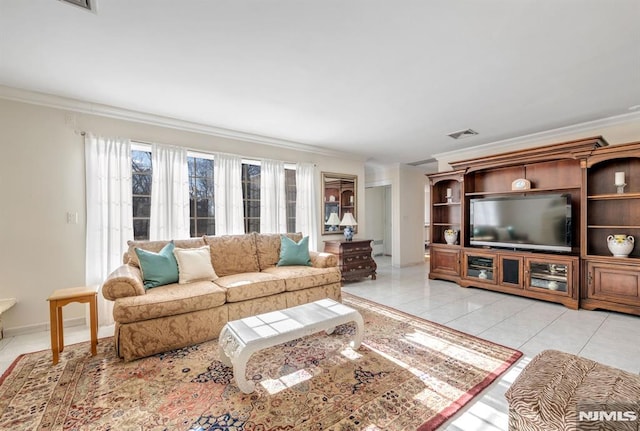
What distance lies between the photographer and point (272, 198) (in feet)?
15.0

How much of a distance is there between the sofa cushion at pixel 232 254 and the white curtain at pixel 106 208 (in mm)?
964

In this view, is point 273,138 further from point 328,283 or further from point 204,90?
point 328,283

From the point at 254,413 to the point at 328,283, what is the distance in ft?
6.76

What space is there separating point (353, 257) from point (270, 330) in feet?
10.5

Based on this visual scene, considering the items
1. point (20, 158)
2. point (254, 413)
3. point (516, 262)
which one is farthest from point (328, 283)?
point (20, 158)

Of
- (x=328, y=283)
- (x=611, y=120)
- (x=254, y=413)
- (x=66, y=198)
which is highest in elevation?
(x=611, y=120)

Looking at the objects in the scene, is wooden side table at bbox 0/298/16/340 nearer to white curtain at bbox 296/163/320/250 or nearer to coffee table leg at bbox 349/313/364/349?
coffee table leg at bbox 349/313/364/349

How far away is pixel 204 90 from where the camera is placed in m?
2.85

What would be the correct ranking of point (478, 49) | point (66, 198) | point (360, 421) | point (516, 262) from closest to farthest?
point (360, 421)
point (478, 49)
point (66, 198)
point (516, 262)

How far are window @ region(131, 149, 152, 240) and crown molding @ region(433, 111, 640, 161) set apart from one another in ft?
17.0

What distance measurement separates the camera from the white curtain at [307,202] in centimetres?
495

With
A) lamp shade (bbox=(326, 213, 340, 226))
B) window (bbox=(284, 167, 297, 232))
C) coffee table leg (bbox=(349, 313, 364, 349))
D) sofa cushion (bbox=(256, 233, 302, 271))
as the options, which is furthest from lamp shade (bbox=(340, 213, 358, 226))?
coffee table leg (bbox=(349, 313, 364, 349))

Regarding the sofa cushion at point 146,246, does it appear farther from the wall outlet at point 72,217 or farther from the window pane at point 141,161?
the window pane at point 141,161

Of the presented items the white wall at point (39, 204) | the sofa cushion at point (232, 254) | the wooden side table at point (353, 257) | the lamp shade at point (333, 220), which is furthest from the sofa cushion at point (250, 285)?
the lamp shade at point (333, 220)
